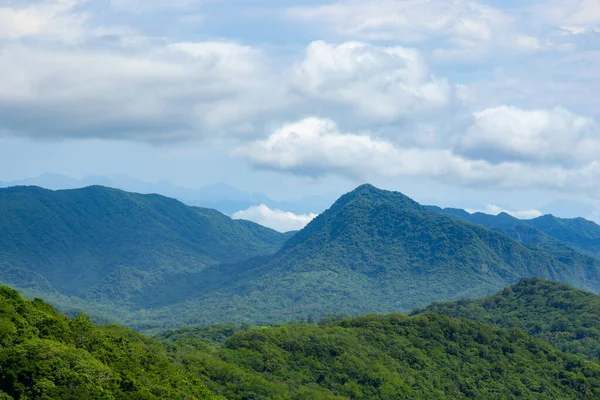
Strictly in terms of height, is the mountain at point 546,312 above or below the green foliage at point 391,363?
above

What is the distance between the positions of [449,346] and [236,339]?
107 feet

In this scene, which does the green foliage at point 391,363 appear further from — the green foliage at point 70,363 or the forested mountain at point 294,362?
the green foliage at point 70,363

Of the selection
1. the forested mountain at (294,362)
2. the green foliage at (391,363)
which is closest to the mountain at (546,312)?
the green foliage at (391,363)

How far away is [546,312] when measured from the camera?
152m

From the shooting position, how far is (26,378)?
4794 centimetres

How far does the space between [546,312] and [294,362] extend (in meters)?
73.9

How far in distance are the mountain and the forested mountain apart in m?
22.9

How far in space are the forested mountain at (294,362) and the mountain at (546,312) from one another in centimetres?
2292

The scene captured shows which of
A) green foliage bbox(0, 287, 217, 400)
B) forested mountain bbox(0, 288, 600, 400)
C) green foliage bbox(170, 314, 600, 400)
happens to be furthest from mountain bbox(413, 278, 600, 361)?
green foliage bbox(0, 287, 217, 400)

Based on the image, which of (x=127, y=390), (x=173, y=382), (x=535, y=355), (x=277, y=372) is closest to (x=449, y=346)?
(x=535, y=355)

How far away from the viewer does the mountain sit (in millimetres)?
135500

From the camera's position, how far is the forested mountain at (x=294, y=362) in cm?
5066

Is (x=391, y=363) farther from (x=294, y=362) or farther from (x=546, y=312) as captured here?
(x=546, y=312)

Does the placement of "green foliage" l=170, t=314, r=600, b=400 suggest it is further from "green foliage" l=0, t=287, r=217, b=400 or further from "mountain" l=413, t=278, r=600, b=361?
"mountain" l=413, t=278, r=600, b=361
